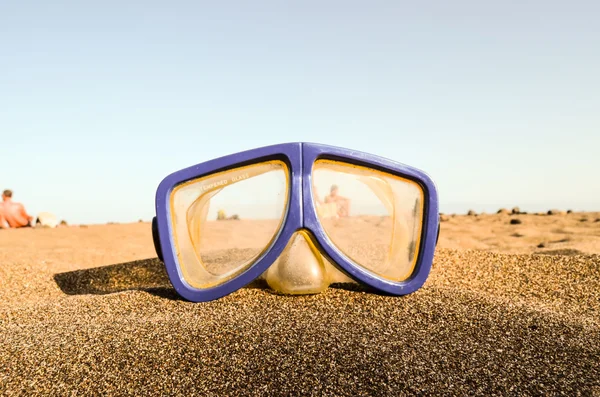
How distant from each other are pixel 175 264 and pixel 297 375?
95 cm

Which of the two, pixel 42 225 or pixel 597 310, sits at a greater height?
pixel 597 310

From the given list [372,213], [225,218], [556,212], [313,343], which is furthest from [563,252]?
[556,212]

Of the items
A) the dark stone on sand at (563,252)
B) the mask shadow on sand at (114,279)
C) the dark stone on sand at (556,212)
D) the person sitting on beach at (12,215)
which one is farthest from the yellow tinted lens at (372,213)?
the dark stone on sand at (556,212)

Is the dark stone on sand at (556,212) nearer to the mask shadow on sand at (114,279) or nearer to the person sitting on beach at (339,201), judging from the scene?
the mask shadow on sand at (114,279)

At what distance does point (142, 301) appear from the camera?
7.42ft

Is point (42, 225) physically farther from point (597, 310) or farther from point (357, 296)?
point (597, 310)

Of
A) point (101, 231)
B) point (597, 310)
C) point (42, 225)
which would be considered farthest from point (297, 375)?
point (42, 225)

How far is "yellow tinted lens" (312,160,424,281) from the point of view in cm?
223

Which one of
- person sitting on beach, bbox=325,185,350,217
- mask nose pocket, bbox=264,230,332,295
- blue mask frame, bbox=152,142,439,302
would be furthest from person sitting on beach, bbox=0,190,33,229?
person sitting on beach, bbox=325,185,350,217

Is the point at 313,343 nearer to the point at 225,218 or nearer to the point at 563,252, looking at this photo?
the point at 225,218

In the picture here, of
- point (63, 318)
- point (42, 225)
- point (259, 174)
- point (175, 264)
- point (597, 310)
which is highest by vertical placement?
point (259, 174)

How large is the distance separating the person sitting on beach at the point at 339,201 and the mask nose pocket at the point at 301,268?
9.1 inches

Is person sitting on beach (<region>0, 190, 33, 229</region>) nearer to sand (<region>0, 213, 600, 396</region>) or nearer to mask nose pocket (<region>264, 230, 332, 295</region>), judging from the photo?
sand (<region>0, 213, 600, 396</region>)

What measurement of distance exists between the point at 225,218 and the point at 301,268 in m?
0.49
